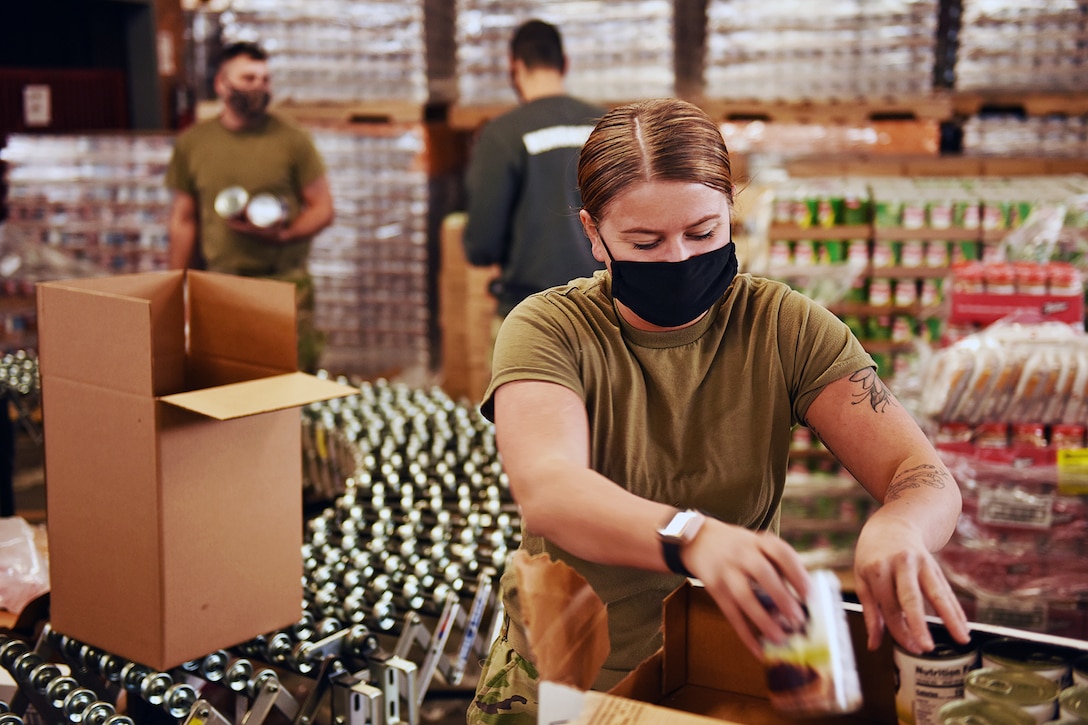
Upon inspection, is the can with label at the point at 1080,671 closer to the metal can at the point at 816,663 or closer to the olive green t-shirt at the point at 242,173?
the metal can at the point at 816,663

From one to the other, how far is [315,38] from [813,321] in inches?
214

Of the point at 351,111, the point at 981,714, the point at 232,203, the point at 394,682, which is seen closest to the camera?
the point at 981,714

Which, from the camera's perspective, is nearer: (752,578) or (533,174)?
(752,578)

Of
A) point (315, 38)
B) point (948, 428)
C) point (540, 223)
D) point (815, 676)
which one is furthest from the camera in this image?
point (315, 38)

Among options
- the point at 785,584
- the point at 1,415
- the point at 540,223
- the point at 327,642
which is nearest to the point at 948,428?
the point at 540,223

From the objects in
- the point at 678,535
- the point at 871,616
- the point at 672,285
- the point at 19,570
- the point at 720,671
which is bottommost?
the point at 19,570

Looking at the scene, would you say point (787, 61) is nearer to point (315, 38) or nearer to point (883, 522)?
point (315, 38)

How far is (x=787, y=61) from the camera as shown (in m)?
6.01

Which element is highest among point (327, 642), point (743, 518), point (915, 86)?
point (915, 86)

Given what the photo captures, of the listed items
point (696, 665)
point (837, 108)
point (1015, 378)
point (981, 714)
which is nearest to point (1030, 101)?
point (837, 108)

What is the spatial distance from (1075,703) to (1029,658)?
9cm

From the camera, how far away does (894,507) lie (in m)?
1.43

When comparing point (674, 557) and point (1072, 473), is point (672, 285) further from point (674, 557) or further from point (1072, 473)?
point (1072, 473)

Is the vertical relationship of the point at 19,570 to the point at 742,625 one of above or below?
below
